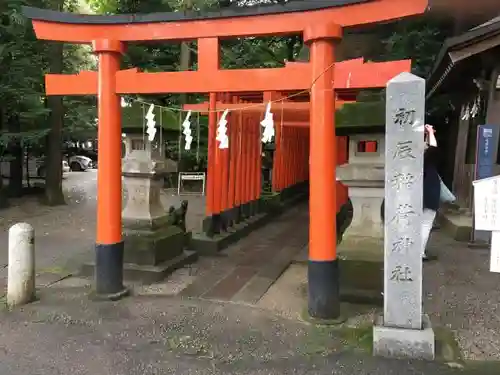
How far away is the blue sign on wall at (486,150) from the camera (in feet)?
29.1

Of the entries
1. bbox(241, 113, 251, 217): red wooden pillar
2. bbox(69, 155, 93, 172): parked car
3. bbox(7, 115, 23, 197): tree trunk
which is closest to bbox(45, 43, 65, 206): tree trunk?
bbox(7, 115, 23, 197): tree trunk

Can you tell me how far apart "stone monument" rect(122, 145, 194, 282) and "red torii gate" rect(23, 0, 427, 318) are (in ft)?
3.07

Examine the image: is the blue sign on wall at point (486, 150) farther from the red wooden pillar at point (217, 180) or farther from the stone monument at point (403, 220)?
the stone monument at point (403, 220)

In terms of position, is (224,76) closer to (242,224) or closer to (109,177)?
(109,177)

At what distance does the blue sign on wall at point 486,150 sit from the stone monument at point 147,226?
576cm

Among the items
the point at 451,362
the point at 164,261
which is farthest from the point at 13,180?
the point at 451,362

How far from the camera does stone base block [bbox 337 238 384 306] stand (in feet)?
19.8

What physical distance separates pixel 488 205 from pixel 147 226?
501 cm

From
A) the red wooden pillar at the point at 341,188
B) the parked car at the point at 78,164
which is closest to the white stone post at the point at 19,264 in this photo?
the red wooden pillar at the point at 341,188

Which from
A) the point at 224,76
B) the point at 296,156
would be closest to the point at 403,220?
the point at 224,76

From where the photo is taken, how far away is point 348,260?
20.5ft

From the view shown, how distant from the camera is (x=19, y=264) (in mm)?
5859

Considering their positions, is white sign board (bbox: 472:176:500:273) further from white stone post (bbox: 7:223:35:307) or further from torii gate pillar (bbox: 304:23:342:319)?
white stone post (bbox: 7:223:35:307)

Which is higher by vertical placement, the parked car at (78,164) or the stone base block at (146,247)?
the parked car at (78,164)
